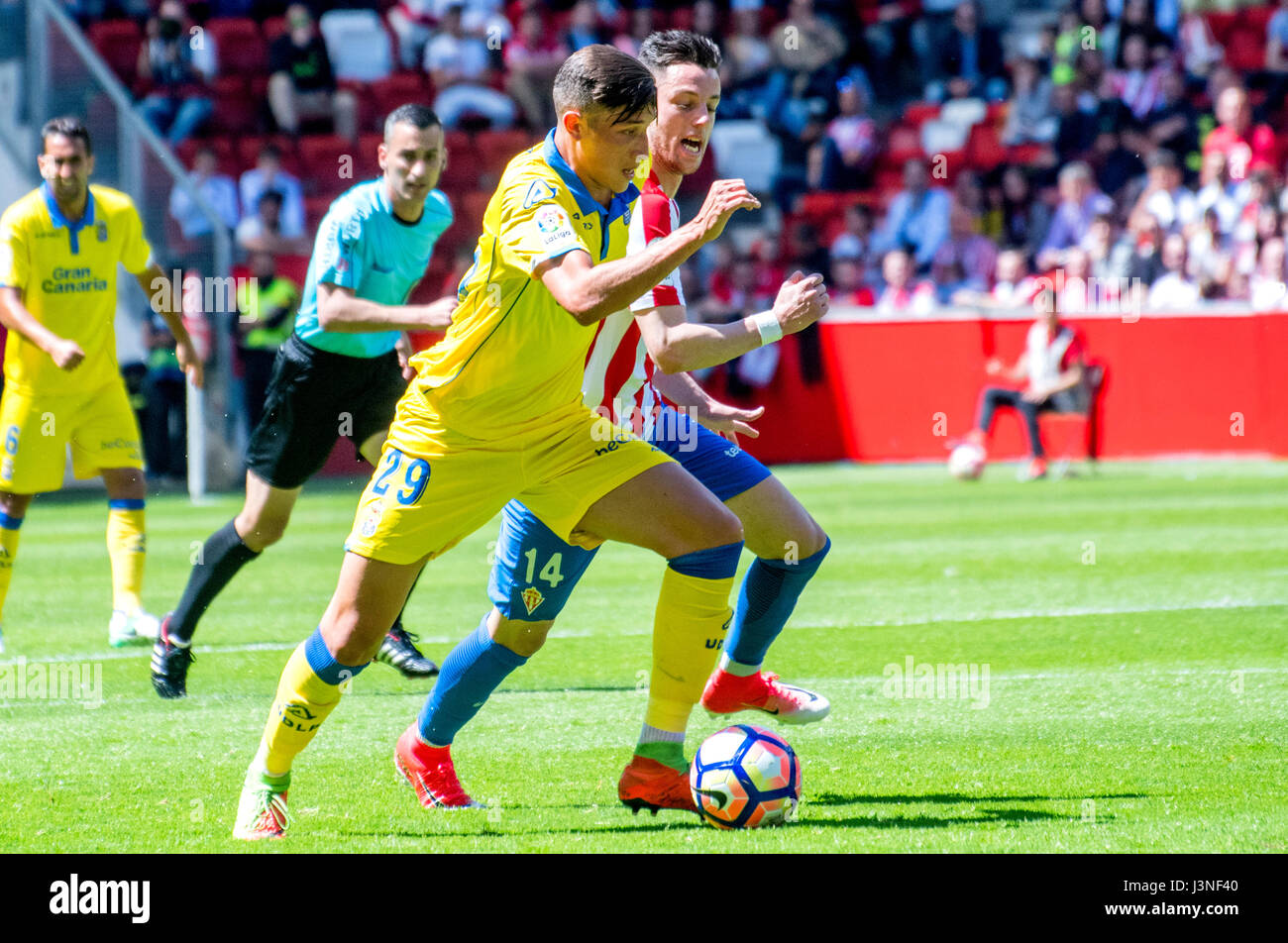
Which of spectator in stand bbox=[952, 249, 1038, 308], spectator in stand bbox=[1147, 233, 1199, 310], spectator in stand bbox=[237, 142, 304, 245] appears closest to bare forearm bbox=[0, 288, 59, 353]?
spectator in stand bbox=[237, 142, 304, 245]

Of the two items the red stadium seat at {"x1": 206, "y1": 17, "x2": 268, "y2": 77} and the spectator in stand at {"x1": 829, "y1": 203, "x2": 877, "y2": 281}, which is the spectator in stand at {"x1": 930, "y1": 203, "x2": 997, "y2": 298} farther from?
the red stadium seat at {"x1": 206, "y1": 17, "x2": 268, "y2": 77}

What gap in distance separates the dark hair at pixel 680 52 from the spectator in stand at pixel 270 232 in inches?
548

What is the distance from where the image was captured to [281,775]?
4848 mm

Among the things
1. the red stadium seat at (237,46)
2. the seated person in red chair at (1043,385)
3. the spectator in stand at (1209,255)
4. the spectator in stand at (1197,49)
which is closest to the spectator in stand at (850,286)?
the seated person in red chair at (1043,385)

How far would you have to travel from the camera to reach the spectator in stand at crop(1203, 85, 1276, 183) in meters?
20.0

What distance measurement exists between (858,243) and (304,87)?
7385 millimetres

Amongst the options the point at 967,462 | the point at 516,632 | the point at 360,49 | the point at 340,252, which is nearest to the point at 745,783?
the point at 516,632

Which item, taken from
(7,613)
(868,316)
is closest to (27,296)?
(7,613)

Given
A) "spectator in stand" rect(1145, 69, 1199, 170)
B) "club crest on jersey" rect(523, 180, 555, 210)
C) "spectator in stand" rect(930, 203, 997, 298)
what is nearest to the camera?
"club crest on jersey" rect(523, 180, 555, 210)

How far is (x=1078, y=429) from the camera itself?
721 inches

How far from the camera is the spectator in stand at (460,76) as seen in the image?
21.9 metres

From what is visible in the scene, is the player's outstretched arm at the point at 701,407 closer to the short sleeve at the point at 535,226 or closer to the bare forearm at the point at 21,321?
the short sleeve at the point at 535,226

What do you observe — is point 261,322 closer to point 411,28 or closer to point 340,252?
point 411,28

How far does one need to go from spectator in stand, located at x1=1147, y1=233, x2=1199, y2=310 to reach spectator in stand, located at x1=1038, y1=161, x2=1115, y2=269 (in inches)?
43.1
